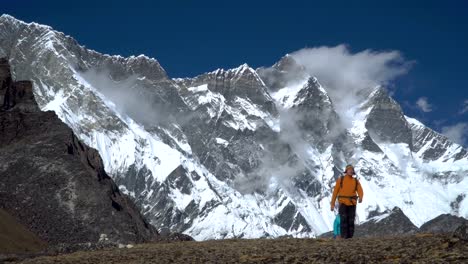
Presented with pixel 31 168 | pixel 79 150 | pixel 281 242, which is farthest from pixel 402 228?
pixel 281 242

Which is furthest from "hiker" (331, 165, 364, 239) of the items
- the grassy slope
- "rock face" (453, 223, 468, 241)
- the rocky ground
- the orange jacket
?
the grassy slope

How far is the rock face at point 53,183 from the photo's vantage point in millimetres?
98312

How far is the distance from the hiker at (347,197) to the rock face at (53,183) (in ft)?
200

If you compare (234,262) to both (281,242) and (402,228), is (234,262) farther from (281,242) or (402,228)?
(402,228)

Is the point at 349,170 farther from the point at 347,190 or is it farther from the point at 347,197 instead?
the point at 347,197

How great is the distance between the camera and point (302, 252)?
23.8 m

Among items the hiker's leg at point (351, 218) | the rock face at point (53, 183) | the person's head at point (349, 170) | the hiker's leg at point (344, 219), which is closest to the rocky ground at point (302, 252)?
the hiker's leg at point (344, 219)

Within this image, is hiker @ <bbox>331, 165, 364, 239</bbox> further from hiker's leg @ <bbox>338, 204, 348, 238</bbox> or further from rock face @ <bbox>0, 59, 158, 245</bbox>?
rock face @ <bbox>0, 59, 158, 245</bbox>

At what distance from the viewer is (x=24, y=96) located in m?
137

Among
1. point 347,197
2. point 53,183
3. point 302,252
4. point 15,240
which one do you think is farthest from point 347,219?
point 53,183

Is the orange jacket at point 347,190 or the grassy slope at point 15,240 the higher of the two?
the grassy slope at point 15,240

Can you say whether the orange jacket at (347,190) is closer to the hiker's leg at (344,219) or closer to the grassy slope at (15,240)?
the hiker's leg at (344,219)

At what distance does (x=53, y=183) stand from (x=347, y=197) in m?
85.0

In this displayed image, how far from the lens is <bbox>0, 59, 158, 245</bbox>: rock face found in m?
98.3
